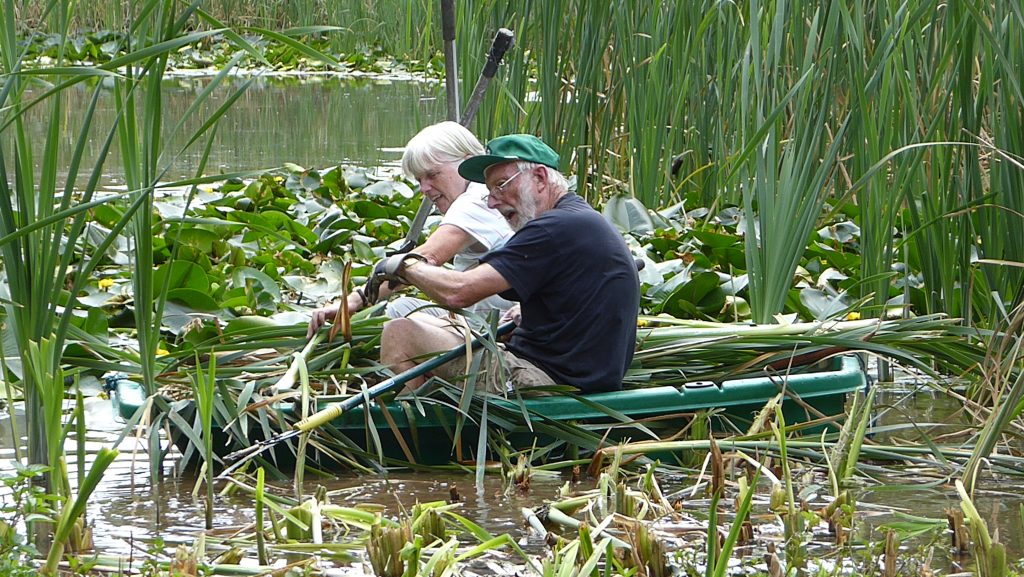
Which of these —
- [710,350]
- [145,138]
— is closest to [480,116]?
[710,350]

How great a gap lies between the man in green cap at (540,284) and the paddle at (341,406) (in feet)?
0.18

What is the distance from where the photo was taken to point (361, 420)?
2.81 m

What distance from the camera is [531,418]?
9.34 ft

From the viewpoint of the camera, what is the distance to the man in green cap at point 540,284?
2852mm

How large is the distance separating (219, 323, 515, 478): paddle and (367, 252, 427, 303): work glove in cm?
19

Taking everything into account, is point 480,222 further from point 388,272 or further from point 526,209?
point 388,272

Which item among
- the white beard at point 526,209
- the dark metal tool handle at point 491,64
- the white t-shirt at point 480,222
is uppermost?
the dark metal tool handle at point 491,64

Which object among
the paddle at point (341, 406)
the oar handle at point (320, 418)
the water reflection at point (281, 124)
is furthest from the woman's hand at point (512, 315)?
the water reflection at point (281, 124)

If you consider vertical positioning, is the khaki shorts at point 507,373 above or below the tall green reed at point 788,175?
below

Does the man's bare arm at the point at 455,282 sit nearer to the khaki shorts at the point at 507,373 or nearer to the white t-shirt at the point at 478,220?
the khaki shorts at the point at 507,373

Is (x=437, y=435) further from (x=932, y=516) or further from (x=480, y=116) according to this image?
(x=480, y=116)

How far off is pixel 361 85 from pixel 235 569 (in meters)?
12.5

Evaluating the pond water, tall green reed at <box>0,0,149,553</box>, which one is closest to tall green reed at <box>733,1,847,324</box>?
the pond water

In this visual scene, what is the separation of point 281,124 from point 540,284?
24.4 feet
